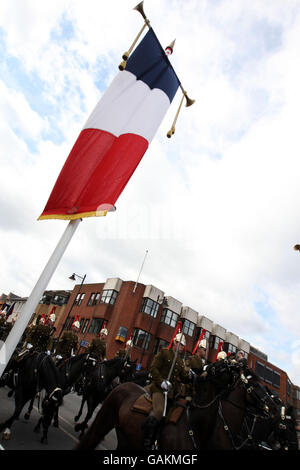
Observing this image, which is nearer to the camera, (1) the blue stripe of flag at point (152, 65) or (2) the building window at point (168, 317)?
(1) the blue stripe of flag at point (152, 65)

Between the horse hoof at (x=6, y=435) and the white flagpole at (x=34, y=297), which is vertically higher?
the white flagpole at (x=34, y=297)

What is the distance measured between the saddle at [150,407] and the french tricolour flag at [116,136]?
3464 mm

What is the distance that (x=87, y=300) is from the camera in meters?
42.2

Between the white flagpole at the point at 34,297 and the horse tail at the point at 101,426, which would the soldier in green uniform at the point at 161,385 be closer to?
the horse tail at the point at 101,426

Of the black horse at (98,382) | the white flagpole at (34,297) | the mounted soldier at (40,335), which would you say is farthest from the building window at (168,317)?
the white flagpole at (34,297)

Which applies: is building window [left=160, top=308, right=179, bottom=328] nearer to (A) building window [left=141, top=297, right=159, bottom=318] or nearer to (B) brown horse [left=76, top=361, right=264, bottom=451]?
(A) building window [left=141, top=297, right=159, bottom=318]

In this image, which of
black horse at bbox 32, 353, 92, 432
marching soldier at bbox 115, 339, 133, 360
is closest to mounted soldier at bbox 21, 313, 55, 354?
black horse at bbox 32, 353, 92, 432

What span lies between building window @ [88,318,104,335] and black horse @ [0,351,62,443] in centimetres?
3072

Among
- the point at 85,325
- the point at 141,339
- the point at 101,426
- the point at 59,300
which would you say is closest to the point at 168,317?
the point at 141,339

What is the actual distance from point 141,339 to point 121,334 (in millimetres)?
3030

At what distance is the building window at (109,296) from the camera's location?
3812 cm
